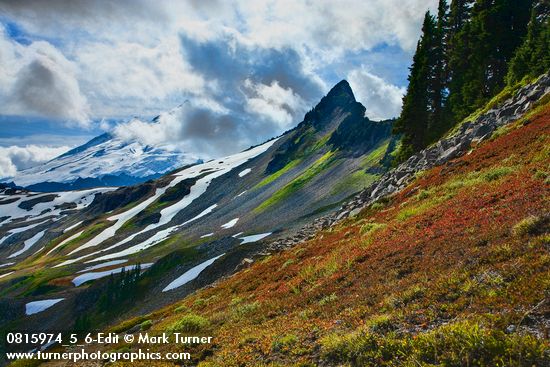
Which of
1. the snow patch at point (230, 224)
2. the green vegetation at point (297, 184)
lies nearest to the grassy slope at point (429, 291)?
the snow patch at point (230, 224)

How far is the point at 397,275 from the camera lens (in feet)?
43.0

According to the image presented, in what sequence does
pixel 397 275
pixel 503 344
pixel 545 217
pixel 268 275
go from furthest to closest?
pixel 268 275, pixel 397 275, pixel 545 217, pixel 503 344

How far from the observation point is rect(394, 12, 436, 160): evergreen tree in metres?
52.9

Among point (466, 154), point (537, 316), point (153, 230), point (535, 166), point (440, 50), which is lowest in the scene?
point (537, 316)

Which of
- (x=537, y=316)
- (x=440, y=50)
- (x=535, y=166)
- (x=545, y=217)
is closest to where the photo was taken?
(x=537, y=316)

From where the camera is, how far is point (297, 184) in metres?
133

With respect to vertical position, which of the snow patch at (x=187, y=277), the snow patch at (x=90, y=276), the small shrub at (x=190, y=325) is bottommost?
the small shrub at (x=190, y=325)

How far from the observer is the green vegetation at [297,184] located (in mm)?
120319

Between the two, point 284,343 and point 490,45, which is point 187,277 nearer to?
point 284,343

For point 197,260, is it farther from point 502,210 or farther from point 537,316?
point 537,316

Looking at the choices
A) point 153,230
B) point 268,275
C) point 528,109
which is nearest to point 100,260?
point 153,230

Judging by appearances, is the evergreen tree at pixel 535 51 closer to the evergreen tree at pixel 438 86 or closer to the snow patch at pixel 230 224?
the evergreen tree at pixel 438 86

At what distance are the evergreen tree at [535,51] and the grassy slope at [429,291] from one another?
20557mm

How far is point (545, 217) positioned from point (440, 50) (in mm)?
49989
